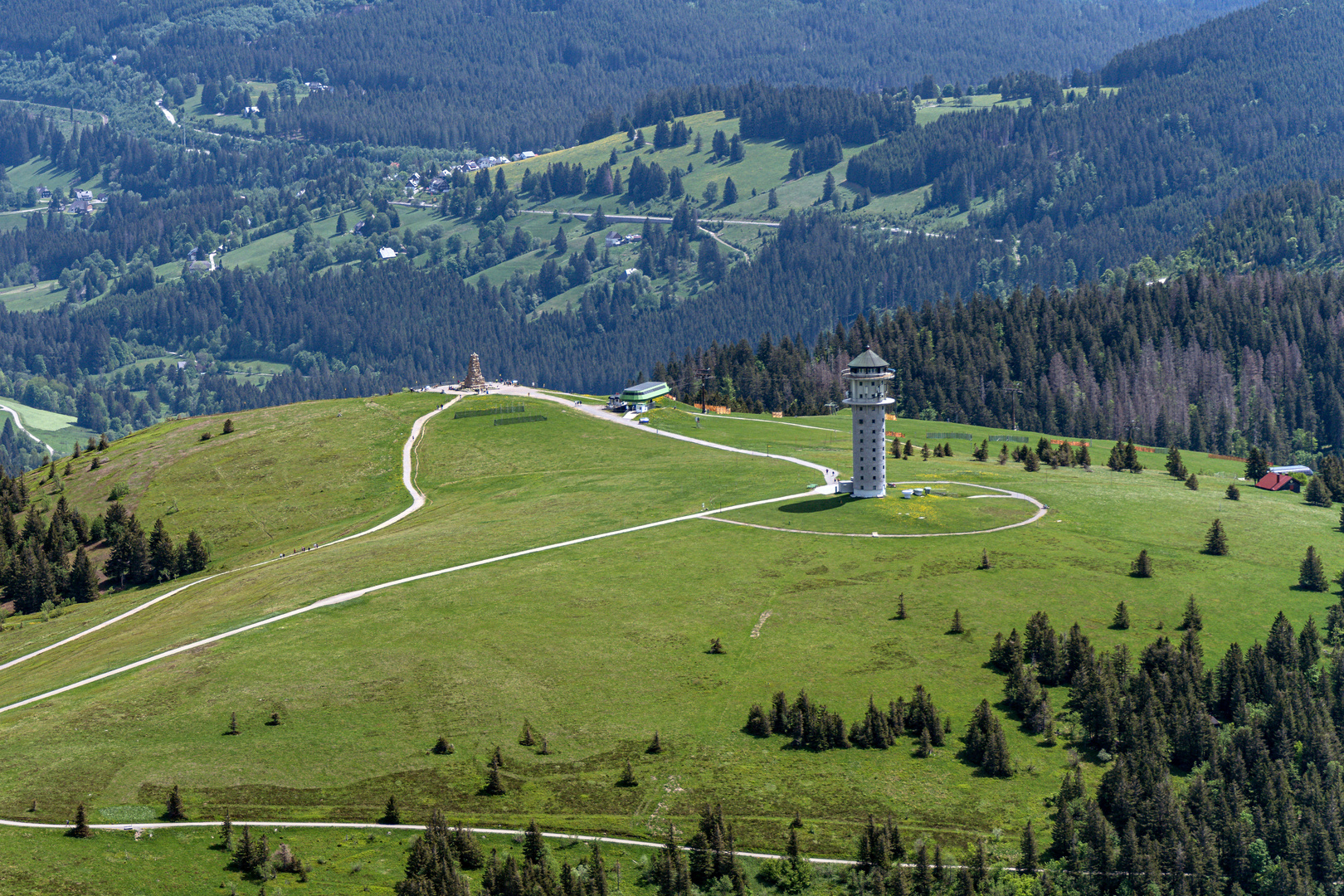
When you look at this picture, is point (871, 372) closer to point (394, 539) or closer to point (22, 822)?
point (394, 539)

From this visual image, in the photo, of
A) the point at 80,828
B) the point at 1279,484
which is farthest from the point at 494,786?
the point at 1279,484

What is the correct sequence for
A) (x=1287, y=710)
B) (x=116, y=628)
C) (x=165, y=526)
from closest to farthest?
(x=1287, y=710)
(x=116, y=628)
(x=165, y=526)

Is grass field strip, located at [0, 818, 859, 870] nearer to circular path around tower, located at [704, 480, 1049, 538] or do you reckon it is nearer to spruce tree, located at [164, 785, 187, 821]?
spruce tree, located at [164, 785, 187, 821]

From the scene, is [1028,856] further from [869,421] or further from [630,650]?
[869,421]

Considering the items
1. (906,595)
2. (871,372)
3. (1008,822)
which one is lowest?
(1008,822)

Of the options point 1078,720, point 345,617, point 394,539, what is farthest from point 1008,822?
point 394,539

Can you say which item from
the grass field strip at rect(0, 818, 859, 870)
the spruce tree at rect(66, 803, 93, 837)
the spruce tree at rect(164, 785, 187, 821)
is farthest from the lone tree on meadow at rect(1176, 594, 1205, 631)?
the spruce tree at rect(66, 803, 93, 837)
